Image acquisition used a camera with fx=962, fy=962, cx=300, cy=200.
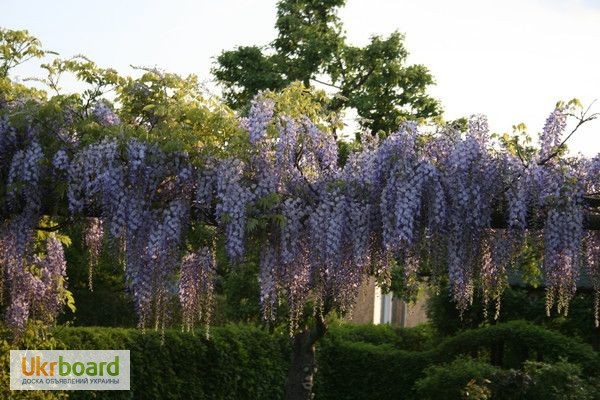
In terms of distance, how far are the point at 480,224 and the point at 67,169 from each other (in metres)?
2.98

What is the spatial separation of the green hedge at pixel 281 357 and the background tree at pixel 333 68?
5286mm

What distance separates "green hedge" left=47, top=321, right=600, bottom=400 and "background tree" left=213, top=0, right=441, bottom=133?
5286mm

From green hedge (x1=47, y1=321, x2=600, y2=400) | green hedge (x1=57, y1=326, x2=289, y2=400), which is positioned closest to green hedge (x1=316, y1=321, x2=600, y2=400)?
green hedge (x1=47, y1=321, x2=600, y2=400)

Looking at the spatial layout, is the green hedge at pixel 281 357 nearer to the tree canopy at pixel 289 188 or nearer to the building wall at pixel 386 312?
the tree canopy at pixel 289 188

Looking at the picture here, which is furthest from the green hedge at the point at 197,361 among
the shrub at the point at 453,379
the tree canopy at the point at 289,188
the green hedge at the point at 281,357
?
the tree canopy at the point at 289,188

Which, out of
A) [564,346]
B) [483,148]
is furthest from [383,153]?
[564,346]

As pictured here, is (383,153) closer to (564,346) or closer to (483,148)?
(483,148)

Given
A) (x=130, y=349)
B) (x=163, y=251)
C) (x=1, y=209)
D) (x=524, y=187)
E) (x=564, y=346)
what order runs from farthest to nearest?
(x=564, y=346)
(x=130, y=349)
(x=1, y=209)
(x=163, y=251)
(x=524, y=187)

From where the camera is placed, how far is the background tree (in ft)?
61.8

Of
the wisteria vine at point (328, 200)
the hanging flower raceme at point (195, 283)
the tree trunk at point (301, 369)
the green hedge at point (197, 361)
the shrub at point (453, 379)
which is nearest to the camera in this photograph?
the wisteria vine at point (328, 200)

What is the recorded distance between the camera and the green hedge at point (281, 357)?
452 inches

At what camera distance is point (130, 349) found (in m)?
11.4

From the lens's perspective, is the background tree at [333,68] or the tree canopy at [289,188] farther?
the background tree at [333,68]

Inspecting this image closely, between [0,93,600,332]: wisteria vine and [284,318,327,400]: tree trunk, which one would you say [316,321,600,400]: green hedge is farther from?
[0,93,600,332]: wisteria vine
